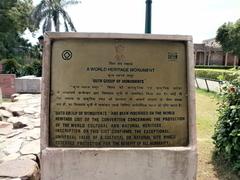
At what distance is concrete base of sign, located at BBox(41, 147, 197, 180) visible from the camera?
2875 mm

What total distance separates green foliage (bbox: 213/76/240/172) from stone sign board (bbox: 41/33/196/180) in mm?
1980

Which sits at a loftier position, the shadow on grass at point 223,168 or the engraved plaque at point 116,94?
the engraved plaque at point 116,94

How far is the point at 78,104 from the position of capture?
2922mm

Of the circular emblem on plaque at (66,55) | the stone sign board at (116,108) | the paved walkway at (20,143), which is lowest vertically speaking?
the paved walkway at (20,143)

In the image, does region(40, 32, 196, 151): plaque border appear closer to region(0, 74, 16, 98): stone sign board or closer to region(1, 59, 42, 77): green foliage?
region(0, 74, 16, 98): stone sign board

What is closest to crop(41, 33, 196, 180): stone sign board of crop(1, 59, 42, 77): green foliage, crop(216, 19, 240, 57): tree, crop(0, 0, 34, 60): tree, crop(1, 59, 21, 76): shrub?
crop(1, 59, 42, 77): green foliage

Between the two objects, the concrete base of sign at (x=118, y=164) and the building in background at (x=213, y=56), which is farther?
the building in background at (x=213, y=56)

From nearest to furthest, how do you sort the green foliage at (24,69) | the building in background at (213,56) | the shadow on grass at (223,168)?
the shadow on grass at (223,168) → the green foliage at (24,69) → the building in background at (213,56)

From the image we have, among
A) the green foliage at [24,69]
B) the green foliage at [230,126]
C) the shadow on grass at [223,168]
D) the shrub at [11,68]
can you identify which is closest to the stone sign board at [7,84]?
the green foliage at [24,69]

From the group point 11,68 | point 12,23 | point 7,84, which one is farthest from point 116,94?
point 12,23

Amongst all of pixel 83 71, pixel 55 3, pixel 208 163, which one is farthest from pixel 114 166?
pixel 55 3

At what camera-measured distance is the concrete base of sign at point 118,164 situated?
113 inches

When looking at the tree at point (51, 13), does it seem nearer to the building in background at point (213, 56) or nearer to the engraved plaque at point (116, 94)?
the building in background at point (213, 56)

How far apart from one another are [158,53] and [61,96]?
32.4 inches
